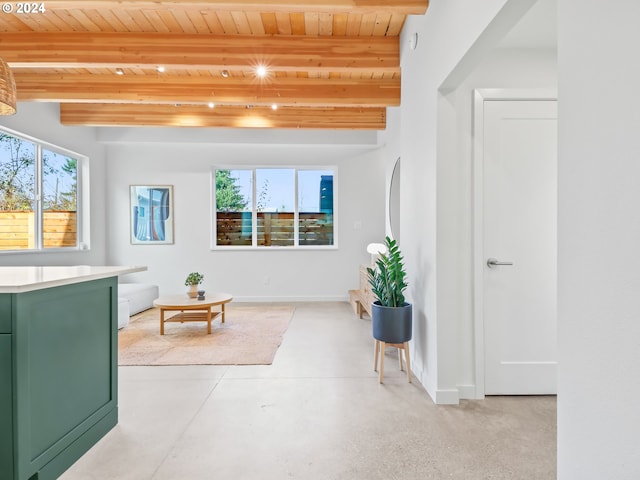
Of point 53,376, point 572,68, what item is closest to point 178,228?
point 53,376

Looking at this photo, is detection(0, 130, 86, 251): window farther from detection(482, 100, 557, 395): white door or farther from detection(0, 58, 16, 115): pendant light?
detection(482, 100, 557, 395): white door

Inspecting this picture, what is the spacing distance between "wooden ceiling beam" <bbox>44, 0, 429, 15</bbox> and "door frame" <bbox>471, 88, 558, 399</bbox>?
837 millimetres

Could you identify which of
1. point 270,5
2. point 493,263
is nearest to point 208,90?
point 270,5

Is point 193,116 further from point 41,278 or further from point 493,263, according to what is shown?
point 493,263

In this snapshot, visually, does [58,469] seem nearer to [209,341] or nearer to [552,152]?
[209,341]

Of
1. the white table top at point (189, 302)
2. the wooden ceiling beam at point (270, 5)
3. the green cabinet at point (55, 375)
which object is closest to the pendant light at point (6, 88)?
the wooden ceiling beam at point (270, 5)

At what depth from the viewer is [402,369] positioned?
110 inches

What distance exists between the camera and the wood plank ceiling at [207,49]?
2.46 meters

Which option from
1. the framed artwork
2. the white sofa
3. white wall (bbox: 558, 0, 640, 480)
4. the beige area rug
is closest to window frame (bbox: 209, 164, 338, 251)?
the framed artwork

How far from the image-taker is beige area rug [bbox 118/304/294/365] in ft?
9.82

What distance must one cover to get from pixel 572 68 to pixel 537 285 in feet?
5.77

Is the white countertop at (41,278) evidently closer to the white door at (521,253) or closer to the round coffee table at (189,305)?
the round coffee table at (189,305)

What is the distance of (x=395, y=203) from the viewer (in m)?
3.69

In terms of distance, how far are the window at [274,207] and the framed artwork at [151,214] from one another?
2.67ft
